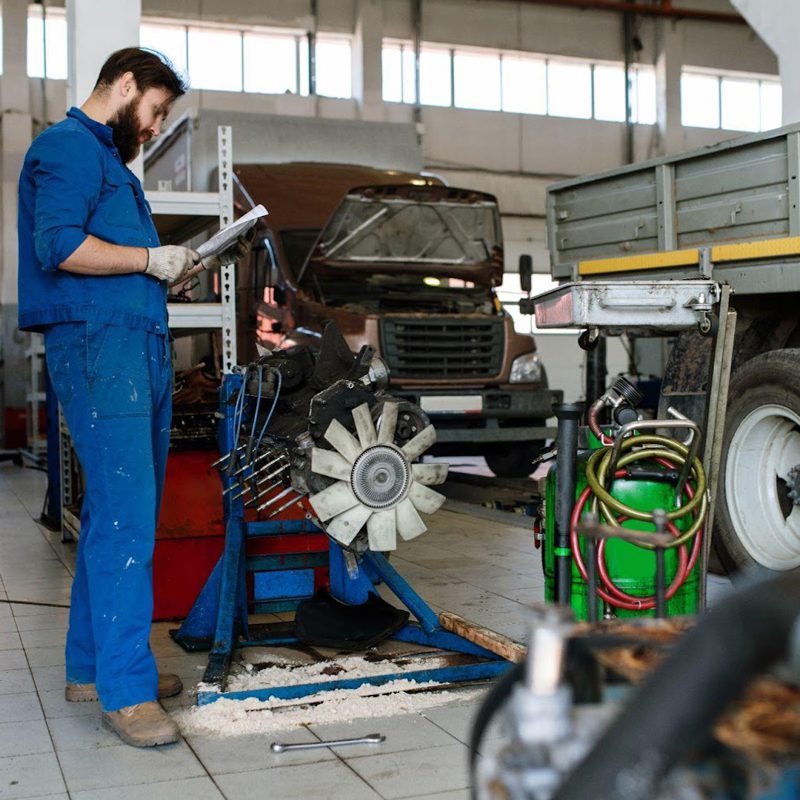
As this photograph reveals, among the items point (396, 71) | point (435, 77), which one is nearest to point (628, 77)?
point (435, 77)

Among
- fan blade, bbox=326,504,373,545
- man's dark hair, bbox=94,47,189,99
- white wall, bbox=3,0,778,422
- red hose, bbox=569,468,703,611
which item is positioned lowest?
red hose, bbox=569,468,703,611

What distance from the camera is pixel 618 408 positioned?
3.65 meters

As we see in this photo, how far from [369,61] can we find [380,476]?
615 inches

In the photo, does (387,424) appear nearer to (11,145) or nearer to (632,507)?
(632,507)

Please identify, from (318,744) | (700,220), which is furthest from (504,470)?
(318,744)

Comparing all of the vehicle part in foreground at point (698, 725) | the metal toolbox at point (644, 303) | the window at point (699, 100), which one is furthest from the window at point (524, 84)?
the vehicle part in foreground at point (698, 725)

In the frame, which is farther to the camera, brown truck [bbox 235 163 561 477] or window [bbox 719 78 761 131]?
window [bbox 719 78 761 131]

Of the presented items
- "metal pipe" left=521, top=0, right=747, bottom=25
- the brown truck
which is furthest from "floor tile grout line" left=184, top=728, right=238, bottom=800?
"metal pipe" left=521, top=0, right=747, bottom=25

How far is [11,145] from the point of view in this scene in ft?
54.1

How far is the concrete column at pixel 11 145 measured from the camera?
53.9ft

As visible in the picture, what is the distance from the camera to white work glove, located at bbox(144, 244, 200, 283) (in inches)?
123

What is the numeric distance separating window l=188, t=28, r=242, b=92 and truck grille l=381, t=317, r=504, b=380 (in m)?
Result: 10.3

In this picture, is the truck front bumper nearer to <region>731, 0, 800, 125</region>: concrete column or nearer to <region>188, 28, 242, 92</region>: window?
<region>731, 0, 800, 125</region>: concrete column

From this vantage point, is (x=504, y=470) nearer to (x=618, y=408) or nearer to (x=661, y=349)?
(x=618, y=408)
